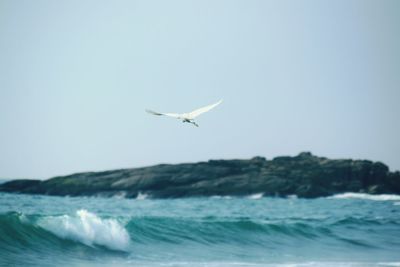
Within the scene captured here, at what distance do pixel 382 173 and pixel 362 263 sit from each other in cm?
8090

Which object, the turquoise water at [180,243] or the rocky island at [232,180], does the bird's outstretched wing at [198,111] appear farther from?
the rocky island at [232,180]

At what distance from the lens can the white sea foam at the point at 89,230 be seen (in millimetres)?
20453

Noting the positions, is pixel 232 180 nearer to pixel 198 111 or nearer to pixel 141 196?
pixel 141 196

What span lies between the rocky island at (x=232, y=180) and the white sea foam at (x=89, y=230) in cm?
6283

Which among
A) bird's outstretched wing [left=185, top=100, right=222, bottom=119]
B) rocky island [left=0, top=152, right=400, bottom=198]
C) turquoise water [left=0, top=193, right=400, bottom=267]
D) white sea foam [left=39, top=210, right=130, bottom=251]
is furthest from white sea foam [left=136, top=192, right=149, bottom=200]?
bird's outstretched wing [left=185, top=100, right=222, bottom=119]

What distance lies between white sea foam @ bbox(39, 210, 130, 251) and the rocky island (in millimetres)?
62826

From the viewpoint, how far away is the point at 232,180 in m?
88.5

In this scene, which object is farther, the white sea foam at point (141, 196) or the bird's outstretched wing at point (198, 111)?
the white sea foam at point (141, 196)

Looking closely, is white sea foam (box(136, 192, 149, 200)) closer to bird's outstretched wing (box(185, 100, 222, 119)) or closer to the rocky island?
the rocky island

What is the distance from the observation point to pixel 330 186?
90812mm

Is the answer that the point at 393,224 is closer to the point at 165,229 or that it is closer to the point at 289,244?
the point at 289,244

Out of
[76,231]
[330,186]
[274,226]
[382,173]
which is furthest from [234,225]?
[382,173]

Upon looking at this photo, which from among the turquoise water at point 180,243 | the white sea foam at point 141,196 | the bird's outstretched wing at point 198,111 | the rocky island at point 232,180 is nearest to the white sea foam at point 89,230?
the turquoise water at point 180,243

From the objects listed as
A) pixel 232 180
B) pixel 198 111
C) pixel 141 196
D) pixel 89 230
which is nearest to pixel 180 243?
pixel 89 230
